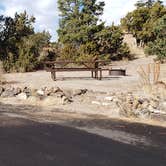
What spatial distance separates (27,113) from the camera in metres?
12.9

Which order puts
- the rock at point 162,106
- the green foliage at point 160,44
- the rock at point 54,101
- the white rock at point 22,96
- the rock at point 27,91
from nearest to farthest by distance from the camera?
the rock at point 162,106
the rock at point 54,101
the white rock at point 22,96
the rock at point 27,91
the green foliage at point 160,44

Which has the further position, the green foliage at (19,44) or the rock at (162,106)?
the green foliage at (19,44)

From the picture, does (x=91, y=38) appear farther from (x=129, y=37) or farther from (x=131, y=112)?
(x=131, y=112)

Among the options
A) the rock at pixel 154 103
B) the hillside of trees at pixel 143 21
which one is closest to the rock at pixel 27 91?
the rock at pixel 154 103

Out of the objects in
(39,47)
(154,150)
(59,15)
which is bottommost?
(154,150)

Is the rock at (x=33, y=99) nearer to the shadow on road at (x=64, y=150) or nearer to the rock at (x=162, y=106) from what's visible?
the rock at (x=162, y=106)

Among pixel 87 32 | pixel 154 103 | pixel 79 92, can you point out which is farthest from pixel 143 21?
pixel 154 103

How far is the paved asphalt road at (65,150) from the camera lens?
24.9 feet

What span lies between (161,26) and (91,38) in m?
10.7

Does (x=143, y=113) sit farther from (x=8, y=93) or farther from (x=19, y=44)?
(x=19, y=44)

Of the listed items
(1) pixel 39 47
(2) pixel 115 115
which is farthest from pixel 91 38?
(2) pixel 115 115

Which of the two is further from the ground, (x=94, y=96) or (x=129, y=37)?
(x=129, y=37)

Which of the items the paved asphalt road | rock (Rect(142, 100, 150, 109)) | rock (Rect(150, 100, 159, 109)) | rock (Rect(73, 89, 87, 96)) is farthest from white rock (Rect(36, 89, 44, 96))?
the paved asphalt road

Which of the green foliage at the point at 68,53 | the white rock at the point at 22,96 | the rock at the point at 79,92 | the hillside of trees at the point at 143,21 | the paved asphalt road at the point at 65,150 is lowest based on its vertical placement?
the paved asphalt road at the point at 65,150
